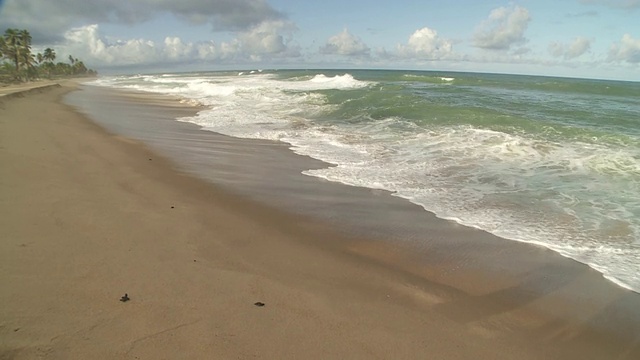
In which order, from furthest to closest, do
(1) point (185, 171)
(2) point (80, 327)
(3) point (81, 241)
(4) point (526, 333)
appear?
1. (1) point (185, 171)
2. (3) point (81, 241)
3. (4) point (526, 333)
4. (2) point (80, 327)

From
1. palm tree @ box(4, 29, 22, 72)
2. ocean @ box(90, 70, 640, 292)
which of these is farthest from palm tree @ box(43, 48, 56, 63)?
ocean @ box(90, 70, 640, 292)

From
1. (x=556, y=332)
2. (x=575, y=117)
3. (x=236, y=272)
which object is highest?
(x=575, y=117)

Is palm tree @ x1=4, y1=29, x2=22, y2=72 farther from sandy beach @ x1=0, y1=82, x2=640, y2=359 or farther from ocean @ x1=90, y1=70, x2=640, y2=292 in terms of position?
sandy beach @ x1=0, y1=82, x2=640, y2=359

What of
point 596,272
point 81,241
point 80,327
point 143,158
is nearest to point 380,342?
point 80,327

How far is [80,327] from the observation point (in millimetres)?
2838

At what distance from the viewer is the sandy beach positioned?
288cm

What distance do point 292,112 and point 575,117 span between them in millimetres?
12929

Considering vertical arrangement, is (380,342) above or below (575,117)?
below

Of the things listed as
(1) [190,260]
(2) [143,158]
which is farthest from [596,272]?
(2) [143,158]

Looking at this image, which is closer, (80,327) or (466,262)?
(80,327)

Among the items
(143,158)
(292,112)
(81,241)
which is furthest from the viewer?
(292,112)

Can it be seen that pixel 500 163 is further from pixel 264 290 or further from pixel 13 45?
pixel 13 45

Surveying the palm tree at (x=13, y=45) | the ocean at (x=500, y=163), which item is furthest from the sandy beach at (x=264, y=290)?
the palm tree at (x=13, y=45)

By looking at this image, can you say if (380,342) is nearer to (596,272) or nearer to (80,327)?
(80,327)
